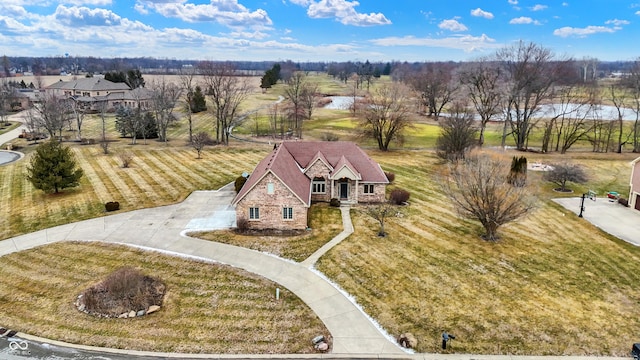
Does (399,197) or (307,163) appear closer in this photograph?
(399,197)

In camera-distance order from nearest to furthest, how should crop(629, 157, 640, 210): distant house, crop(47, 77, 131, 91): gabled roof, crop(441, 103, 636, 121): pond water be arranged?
crop(629, 157, 640, 210): distant house
crop(441, 103, 636, 121): pond water
crop(47, 77, 131, 91): gabled roof

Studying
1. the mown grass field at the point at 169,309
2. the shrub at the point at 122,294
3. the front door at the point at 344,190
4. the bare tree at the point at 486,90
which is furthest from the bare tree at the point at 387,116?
the shrub at the point at 122,294

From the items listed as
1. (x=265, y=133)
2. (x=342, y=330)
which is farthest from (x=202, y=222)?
(x=265, y=133)

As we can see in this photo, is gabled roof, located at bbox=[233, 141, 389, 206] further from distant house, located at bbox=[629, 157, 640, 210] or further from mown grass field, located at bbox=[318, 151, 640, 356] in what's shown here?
distant house, located at bbox=[629, 157, 640, 210]

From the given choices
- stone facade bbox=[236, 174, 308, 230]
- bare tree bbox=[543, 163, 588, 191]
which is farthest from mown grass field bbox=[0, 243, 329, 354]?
bare tree bbox=[543, 163, 588, 191]

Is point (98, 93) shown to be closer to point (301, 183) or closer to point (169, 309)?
point (301, 183)

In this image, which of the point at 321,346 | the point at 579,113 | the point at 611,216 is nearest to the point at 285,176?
the point at 321,346

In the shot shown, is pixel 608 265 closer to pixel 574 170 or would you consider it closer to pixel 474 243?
pixel 474 243
